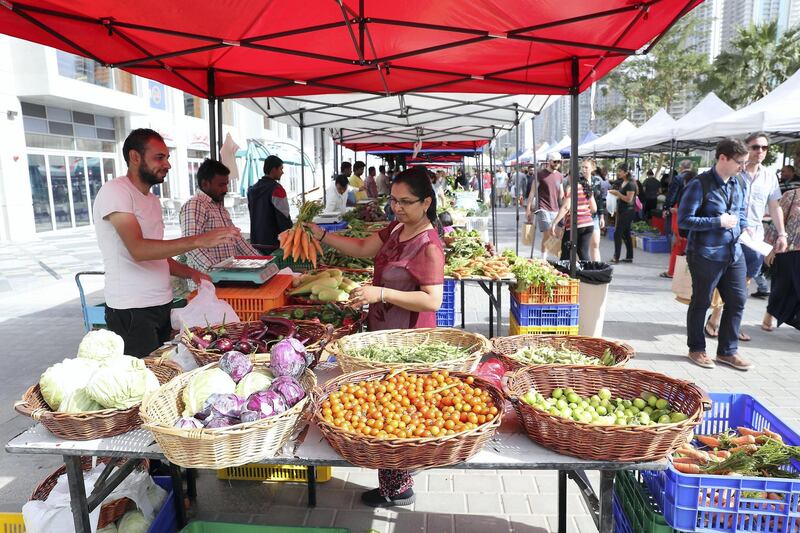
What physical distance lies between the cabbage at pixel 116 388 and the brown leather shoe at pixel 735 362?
551 centimetres

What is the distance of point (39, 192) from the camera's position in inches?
668

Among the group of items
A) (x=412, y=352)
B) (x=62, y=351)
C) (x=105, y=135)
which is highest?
(x=105, y=135)

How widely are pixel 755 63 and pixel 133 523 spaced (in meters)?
38.1

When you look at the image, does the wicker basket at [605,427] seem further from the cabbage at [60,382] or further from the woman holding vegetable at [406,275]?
the cabbage at [60,382]

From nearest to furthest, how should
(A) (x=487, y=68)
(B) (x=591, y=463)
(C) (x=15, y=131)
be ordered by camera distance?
(B) (x=591, y=463) < (A) (x=487, y=68) < (C) (x=15, y=131)

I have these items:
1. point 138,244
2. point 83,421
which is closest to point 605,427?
point 83,421

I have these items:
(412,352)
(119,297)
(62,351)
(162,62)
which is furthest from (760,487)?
(62,351)

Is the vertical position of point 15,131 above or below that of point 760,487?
above

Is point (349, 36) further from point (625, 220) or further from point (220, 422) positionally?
point (625, 220)

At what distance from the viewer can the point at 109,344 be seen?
2473mm

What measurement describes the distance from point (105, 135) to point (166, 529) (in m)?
21.2

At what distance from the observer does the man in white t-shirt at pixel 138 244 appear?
10.1 ft

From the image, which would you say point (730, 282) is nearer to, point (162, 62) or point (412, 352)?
point (412, 352)

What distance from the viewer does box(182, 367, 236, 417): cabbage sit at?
2055 mm
